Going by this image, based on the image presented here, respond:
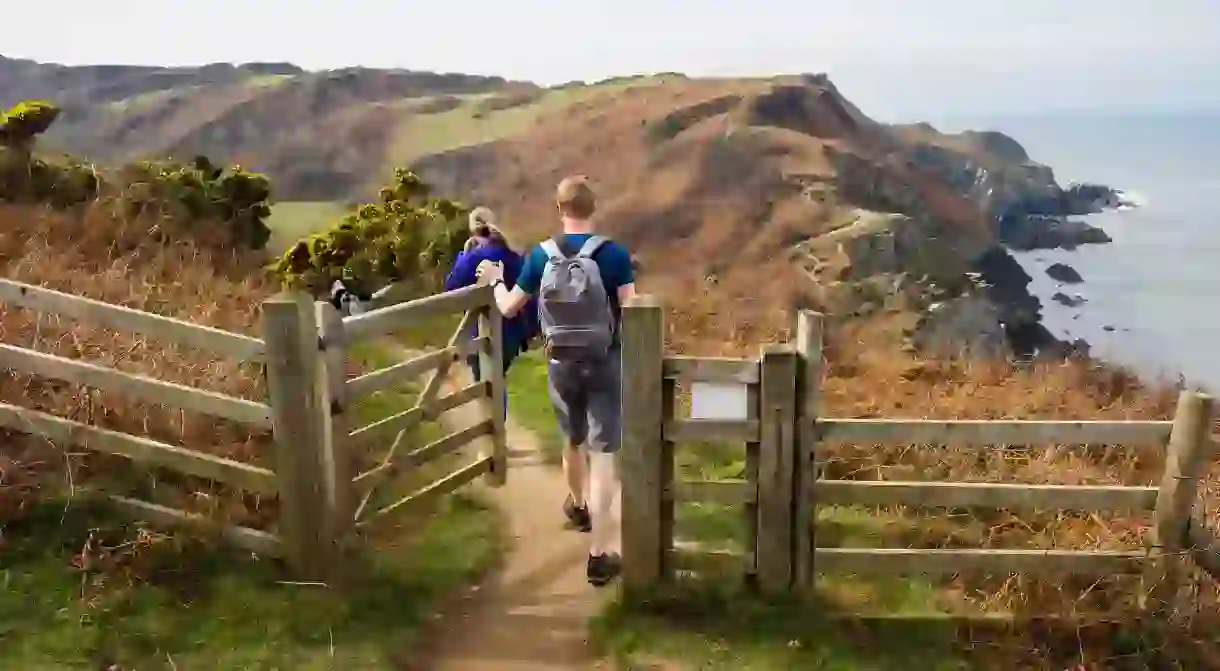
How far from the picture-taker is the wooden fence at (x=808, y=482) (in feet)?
14.4

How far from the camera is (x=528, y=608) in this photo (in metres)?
4.93

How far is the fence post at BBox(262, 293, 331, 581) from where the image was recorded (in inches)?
176

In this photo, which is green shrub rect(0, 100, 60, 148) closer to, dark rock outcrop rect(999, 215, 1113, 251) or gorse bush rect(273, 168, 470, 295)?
gorse bush rect(273, 168, 470, 295)

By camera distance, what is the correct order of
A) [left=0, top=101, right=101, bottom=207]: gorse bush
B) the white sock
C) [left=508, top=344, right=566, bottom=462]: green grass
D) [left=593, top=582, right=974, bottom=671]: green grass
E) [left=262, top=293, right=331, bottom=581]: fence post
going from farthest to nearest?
[left=0, top=101, right=101, bottom=207]: gorse bush < [left=508, top=344, right=566, bottom=462]: green grass < the white sock < [left=262, top=293, right=331, bottom=581]: fence post < [left=593, top=582, right=974, bottom=671]: green grass

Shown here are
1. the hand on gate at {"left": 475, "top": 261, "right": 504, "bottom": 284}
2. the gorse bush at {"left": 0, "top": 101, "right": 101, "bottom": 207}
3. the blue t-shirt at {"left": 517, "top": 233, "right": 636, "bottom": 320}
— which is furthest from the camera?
the gorse bush at {"left": 0, "top": 101, "right": 101, "bottom": 207}

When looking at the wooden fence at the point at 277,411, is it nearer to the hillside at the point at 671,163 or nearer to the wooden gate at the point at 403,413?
the wooden gate at the point at 403,413

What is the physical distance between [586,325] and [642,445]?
0.64m

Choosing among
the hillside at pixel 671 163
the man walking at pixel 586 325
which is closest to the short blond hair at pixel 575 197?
the man walking at pixel 586 325

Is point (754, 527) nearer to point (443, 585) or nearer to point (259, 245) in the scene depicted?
point (443, 585)

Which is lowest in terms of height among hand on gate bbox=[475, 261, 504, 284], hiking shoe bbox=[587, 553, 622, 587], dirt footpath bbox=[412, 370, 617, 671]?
dirt footpath bbox=[412, 370, 617, 671]

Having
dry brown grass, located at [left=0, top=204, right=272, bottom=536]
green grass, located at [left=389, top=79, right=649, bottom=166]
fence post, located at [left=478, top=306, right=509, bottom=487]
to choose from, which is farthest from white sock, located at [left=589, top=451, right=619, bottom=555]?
green grass, located at [left=389, top=79, right=649, bottom=166]

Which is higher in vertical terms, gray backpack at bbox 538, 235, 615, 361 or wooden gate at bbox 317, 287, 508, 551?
gray backpack at bbox 538, 235, 615, 361

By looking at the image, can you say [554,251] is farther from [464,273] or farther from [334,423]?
[464,273]

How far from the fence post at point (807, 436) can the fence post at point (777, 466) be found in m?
0.03
